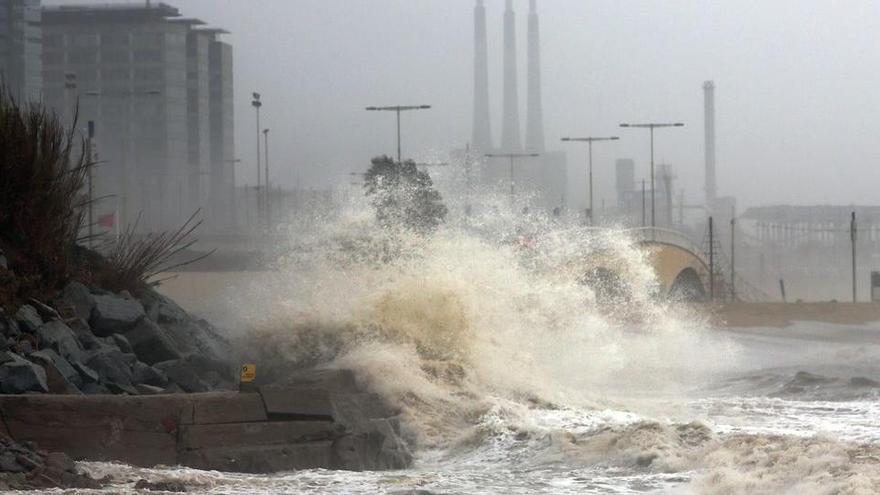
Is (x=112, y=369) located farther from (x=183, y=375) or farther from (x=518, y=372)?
(x=518, y=372)

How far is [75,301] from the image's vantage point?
16.2 metres

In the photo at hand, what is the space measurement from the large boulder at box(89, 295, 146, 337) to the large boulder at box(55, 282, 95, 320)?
0.09 m

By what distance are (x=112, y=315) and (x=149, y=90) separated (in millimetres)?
72981

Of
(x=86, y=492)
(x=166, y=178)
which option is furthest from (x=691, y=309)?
(x=166, y=178)

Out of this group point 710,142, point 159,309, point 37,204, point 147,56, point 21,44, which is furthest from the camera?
point 710,142

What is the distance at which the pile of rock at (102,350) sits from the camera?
43.4 feet

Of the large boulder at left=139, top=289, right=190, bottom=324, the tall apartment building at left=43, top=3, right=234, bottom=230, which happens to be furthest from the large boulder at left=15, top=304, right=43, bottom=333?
the tall apartment building at left=43, top=3, right=234, bottom=230

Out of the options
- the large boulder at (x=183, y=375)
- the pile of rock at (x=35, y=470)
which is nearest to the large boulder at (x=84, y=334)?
the large boulder at (x=183, y=375)

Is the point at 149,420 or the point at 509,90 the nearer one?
the point at 149,420

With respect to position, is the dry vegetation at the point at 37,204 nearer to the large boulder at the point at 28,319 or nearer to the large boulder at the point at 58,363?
the large boulder at the point at 28,319

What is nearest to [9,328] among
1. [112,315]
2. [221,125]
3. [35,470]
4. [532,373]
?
[112,315]

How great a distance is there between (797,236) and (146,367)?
134061mm

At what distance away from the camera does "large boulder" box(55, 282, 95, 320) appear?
625 inches

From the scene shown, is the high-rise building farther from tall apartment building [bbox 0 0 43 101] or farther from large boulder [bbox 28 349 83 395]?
large boulder [bbox 28 349 83 395]
